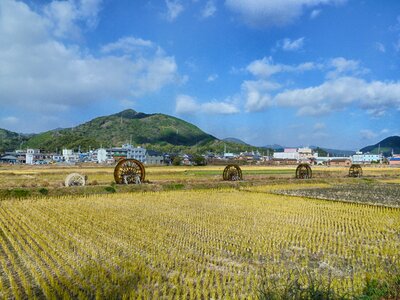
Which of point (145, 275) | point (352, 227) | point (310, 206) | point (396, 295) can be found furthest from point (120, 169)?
point (396, 295)

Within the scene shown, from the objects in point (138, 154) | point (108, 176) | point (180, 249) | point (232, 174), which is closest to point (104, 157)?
point (138, 154)

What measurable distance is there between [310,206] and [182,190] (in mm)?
11437

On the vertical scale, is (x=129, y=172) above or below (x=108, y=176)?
above

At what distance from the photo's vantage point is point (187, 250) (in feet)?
33.2

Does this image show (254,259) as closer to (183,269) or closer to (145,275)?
(183,269)

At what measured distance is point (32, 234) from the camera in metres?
11.6

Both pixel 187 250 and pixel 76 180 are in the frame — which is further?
pixel 76 180

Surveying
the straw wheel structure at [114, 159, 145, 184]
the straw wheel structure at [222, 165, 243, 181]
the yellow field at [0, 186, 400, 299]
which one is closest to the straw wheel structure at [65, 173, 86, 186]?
the straw wheel structure at [114, 159, 145, 184]

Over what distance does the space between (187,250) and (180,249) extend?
230 mm

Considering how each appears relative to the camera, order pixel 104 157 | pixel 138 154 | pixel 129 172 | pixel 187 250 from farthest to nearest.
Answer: pixel 104 157 → pixel 138 154 → pixel 129 172 → pixel 187 250

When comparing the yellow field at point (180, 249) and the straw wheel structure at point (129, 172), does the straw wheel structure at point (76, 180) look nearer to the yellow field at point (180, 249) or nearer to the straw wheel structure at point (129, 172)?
the straw wheel structure at point (129, 172)

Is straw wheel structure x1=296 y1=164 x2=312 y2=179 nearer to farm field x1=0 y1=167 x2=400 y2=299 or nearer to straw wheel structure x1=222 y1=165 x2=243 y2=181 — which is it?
straw wheel structure x1=222 y1=165 x2=243 y2=181

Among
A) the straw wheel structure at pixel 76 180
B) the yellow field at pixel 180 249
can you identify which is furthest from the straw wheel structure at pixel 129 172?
the yellow field at pixel 180 249

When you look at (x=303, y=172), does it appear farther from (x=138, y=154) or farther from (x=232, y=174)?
(x=138, y=154)
